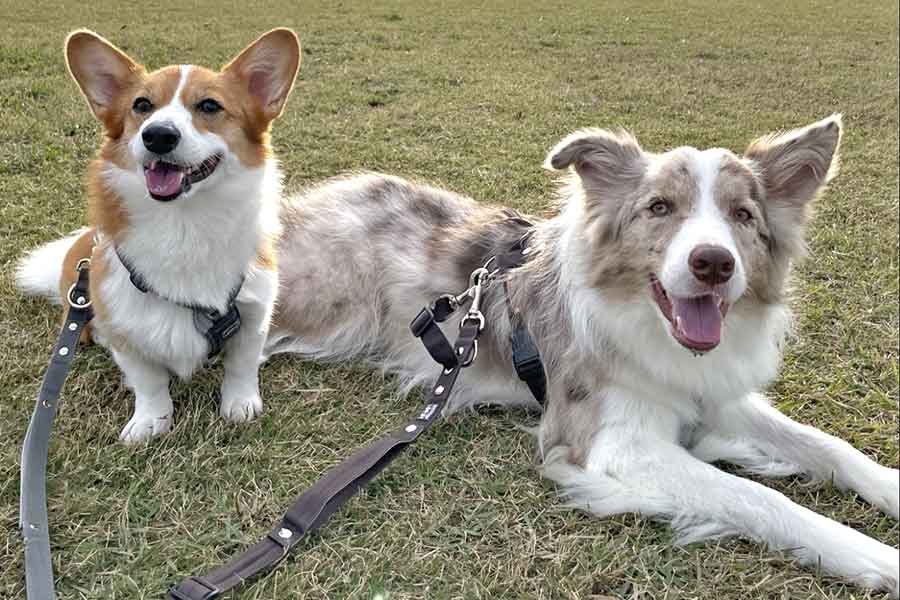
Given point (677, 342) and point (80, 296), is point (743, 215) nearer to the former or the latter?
point (677, 342)

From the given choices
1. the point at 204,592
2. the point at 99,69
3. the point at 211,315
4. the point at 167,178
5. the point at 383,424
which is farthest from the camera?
the point at 383,424

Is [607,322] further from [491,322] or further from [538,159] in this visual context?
[538,159]

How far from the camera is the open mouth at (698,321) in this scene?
2109mm

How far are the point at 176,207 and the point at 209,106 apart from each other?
0.35 metres

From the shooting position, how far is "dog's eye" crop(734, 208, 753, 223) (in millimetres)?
2195

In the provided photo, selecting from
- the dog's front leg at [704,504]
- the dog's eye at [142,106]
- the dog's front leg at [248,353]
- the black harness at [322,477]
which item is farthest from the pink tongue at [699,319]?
the dog's eye at [142,106]

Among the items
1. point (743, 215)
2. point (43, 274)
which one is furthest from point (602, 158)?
point (43, 274)

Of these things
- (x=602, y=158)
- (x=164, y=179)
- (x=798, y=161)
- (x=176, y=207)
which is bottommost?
(x=176, y=207)

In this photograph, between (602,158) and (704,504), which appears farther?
(602,158)

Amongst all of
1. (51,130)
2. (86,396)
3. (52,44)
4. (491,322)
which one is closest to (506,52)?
(51,130)

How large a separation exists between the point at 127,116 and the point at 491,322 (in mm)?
1528

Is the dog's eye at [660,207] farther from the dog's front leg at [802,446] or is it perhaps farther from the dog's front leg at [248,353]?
the dog's front leg at [248,353]

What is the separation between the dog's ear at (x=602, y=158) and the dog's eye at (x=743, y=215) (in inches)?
13.4

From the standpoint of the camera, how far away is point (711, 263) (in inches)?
78.1
